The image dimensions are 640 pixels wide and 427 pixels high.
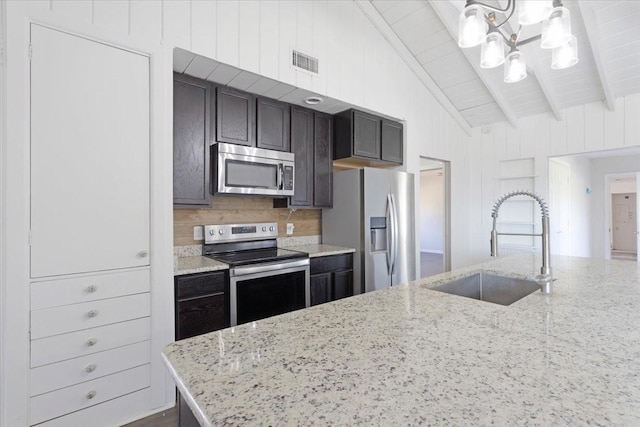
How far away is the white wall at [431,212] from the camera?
8.80 meters

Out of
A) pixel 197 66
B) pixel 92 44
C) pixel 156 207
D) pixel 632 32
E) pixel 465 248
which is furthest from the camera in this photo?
pixel 465 248

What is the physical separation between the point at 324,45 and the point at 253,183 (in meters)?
1.43

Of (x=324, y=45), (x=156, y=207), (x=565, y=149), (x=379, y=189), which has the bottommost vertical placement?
(x=156, y=207)

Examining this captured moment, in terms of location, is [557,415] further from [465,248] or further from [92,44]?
[465,248]

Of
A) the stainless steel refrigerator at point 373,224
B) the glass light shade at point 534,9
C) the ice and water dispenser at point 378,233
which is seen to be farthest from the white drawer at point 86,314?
the glass light shade at point 534,9

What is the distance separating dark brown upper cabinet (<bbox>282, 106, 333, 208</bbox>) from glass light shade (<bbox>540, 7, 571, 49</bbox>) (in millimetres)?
2047

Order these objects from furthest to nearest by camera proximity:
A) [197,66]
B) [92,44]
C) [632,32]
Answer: [632,32]
[197,66]
[92,44]

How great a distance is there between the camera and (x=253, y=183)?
9.23 feet

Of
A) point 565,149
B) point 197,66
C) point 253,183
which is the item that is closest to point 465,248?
point 565,149

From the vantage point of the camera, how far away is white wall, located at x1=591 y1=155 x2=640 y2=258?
6410 mm

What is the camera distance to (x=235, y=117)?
2.73 metres

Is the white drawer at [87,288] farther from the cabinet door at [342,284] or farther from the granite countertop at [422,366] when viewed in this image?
the cabinet door at [342,284]

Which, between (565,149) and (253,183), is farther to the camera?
(565,149)

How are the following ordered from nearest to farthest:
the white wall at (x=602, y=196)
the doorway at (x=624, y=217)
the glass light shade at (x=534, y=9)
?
the glass light shade at (x=534, y=9)
the white wall at (x=602, y=196)
the doorway at (x=624, y=217)
